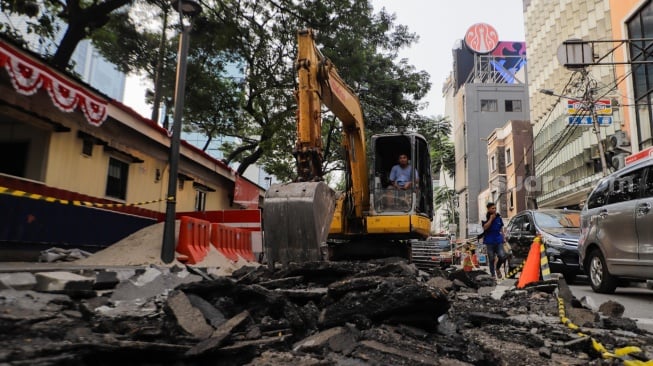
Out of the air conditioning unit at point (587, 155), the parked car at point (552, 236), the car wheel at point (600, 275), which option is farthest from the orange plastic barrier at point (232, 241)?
the air conditioning unit at point (587, 155)

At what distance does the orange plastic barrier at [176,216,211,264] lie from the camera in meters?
9.01

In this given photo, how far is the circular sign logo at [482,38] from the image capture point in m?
43.2

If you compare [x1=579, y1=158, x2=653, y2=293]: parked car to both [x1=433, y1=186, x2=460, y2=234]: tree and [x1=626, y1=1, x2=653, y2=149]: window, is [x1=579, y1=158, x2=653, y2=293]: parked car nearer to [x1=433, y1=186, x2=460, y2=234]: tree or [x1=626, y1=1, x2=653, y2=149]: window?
[x1=626, y1=1, x2=653, y2=149]: window

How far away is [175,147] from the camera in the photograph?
8633 mm

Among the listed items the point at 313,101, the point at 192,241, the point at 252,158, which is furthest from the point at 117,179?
the point at 252,158

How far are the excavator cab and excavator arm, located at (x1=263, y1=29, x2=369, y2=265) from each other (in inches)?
48.6

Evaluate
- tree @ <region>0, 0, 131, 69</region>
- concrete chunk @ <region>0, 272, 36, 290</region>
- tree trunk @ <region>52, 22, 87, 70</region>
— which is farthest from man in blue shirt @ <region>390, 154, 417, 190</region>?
tree trunk @ <region>52, 22, 87, 70</region>

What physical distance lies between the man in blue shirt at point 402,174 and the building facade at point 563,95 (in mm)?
12484

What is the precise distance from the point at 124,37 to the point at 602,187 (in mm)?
15187

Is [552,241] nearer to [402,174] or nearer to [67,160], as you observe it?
[402,174]

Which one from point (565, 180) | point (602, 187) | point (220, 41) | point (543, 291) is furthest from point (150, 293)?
point (565, 180)

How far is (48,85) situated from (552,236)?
10.6m

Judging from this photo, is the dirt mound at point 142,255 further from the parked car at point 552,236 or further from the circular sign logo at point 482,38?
the circular sign logo at point 482,38

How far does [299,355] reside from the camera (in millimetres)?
2615
